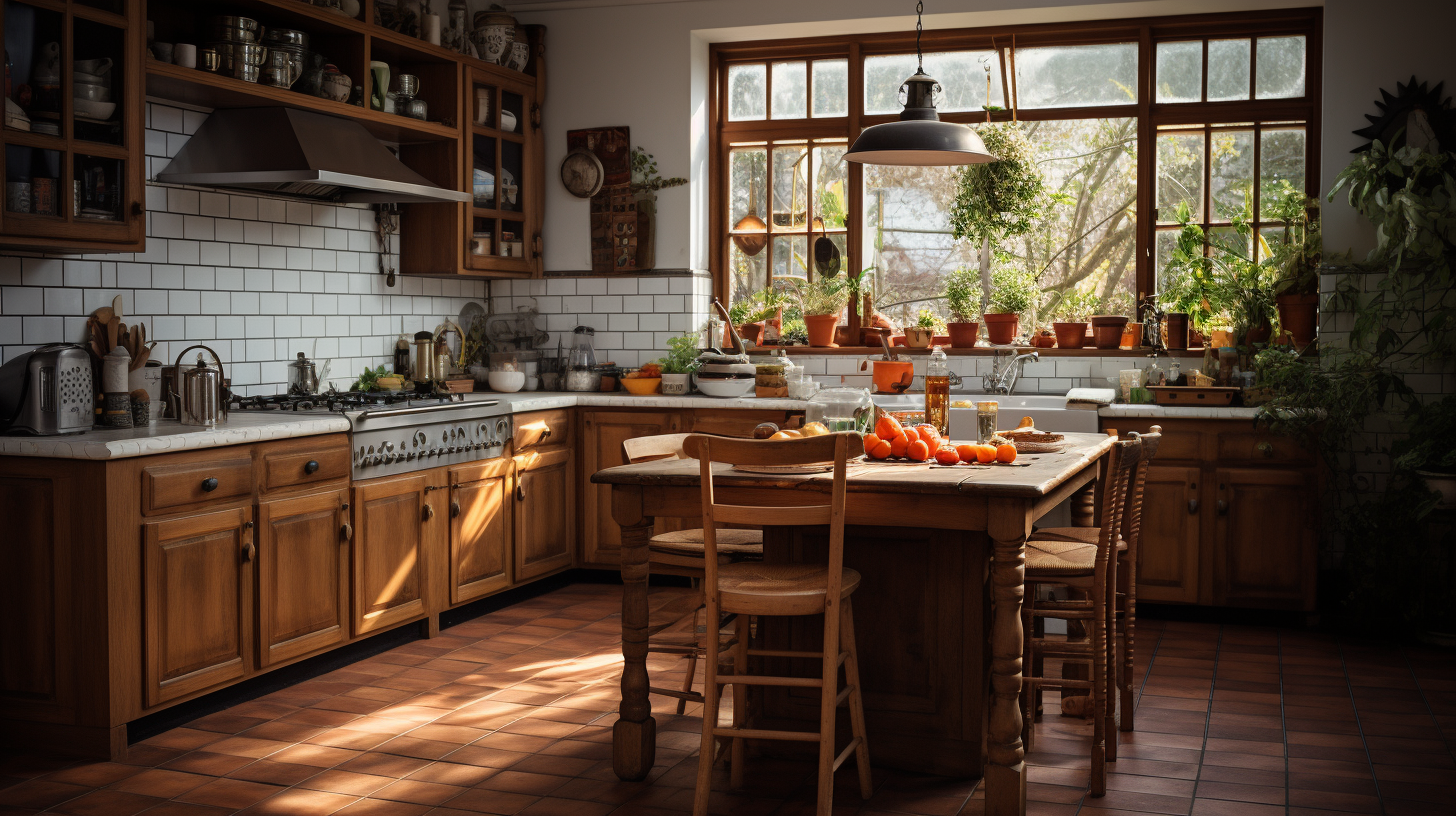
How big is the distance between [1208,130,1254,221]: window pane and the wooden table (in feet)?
10.3

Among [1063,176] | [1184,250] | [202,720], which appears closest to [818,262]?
[1063,176]

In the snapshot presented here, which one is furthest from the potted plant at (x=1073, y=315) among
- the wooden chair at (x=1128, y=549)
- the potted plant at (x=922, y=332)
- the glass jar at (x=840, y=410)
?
the glass jar at (x=840, y=410)

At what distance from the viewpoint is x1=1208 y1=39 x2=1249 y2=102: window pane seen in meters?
6.26

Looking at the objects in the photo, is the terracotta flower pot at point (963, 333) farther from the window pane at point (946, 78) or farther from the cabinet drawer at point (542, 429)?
the cabinet drawer at point (542, 429)

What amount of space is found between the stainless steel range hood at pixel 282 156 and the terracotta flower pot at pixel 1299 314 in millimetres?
4065

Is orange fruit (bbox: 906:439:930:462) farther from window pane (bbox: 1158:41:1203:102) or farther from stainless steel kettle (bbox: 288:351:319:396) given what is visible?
window pane (bbox: 1158:41:1203:102)

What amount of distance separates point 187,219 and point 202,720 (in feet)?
6.64

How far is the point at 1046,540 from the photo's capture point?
4023mm


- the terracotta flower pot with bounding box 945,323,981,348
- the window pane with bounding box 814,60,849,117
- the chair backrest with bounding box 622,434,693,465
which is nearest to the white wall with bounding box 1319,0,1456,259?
the terracotta flower pot with bounding box 945,323,981,348

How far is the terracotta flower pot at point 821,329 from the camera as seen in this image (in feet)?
22.4

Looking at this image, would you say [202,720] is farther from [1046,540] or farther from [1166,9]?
[1166,9]

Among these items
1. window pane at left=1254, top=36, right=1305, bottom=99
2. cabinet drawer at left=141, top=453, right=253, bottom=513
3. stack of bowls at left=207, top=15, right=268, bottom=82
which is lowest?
cabinet drawer at left=141, top=453, right=253, bottom=513

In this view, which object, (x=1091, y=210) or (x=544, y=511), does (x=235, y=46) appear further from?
(x=1091, y=210)

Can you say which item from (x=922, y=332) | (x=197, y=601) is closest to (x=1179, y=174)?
(x=922, y=332)
